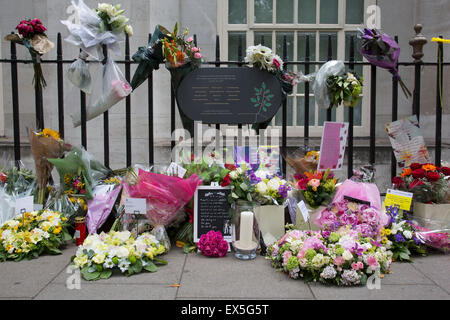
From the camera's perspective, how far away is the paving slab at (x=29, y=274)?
2.44 metres

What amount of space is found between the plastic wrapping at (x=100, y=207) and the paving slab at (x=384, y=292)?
1838 millimetres

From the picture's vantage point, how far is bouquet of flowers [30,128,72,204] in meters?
3.44

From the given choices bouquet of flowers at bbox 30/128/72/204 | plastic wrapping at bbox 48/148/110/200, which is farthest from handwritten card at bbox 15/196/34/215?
plastic wrapping at bbox 48/148/110/200

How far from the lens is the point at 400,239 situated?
9.92ft

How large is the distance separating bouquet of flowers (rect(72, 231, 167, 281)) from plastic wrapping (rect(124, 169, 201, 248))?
0.21 meters

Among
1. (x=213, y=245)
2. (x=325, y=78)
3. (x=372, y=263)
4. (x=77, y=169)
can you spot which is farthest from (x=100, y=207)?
(x=325, y=78)

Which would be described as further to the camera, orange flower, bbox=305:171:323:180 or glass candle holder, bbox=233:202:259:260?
orange flower, bbox=305:171:323:180

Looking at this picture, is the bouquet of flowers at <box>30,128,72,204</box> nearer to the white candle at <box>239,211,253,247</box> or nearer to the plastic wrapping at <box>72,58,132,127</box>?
the plastic wrapping at <box>72,58,132,127</box>

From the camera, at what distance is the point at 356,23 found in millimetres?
6102

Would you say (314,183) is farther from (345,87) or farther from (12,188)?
(12,188)

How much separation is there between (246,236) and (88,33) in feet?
7.86

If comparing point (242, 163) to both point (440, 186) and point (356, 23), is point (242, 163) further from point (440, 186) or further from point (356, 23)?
point (356, 23)

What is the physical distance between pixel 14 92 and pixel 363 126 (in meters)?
4.92

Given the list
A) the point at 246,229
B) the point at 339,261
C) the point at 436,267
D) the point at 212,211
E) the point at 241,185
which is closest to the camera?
the point at 339,261
